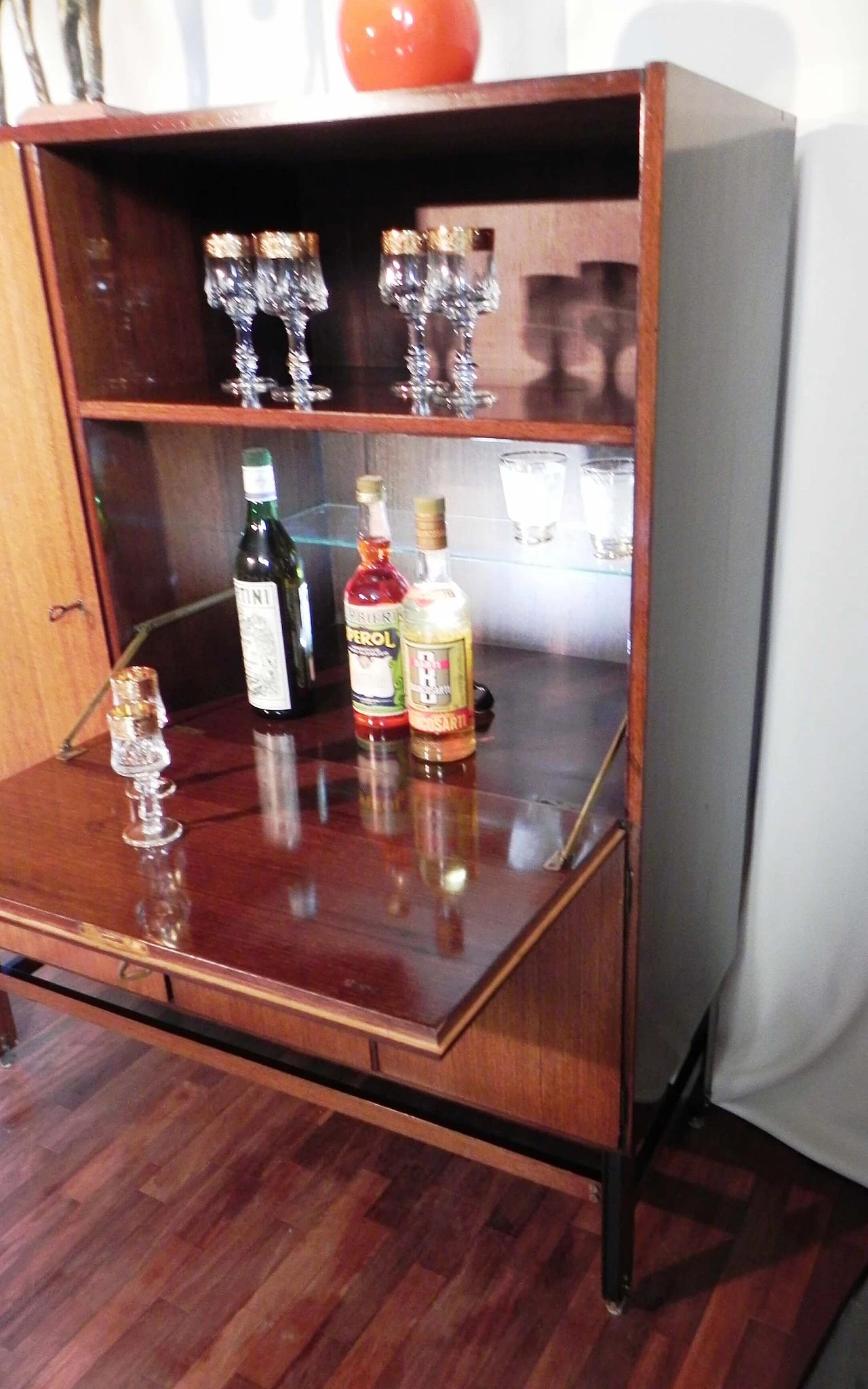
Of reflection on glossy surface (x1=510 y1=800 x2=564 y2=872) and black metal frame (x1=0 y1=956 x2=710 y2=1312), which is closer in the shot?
reflection on glossy surface (x1=510 y1=800 x2=564 y2=872)

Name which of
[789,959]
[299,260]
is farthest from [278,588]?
[789,959]

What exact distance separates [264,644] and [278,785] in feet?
0.66

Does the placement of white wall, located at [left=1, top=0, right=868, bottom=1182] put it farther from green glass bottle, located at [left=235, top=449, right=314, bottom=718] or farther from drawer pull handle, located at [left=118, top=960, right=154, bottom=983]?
drawer pull handle, located at [left=118, top=960, right=154, bottom=983]

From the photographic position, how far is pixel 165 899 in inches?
37.3

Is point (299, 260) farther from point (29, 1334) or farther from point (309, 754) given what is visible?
point (29, 1334)

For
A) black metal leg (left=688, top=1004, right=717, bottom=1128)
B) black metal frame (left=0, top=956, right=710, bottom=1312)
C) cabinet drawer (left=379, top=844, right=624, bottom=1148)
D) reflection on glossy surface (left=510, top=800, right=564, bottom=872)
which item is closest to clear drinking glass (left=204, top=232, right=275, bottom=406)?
reflection on glossy surface (left=510, top=800, right=564, bottom=872)

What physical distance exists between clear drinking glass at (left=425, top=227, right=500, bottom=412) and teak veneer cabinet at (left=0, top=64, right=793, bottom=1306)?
6cm

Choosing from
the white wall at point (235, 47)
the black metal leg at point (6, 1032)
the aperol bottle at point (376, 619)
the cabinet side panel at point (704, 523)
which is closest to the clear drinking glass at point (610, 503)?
the cabinet side panel at point (704, 523)

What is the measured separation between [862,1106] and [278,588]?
1.07 m

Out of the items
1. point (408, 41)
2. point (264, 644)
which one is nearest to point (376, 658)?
point (264, 644)

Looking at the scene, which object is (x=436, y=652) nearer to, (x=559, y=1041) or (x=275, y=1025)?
(x=559, y=1041)

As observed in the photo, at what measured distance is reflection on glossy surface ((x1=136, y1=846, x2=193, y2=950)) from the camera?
35.3 inches

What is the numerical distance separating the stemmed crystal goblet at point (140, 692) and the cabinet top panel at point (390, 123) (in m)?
0.53

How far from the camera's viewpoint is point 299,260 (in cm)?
111
